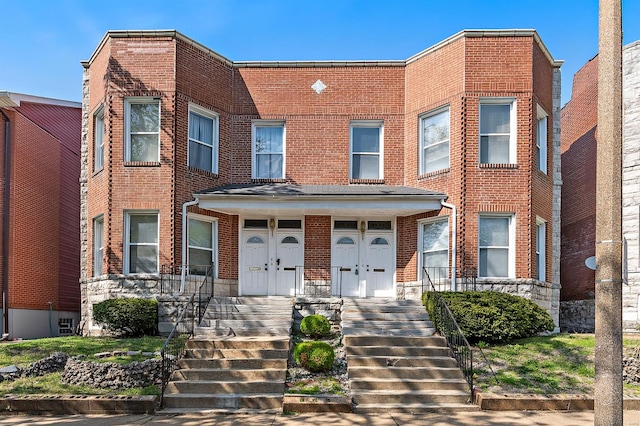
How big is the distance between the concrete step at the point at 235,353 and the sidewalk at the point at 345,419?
1.98 meters

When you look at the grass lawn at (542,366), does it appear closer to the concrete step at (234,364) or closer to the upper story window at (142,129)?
the concrete step at (234,364)

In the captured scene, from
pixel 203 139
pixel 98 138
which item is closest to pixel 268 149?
pixel 203 139

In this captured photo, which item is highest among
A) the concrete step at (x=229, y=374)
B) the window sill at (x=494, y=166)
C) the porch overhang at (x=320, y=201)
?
the window sill at (x=494, y=166)

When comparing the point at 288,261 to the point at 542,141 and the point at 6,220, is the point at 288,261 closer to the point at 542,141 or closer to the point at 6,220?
the point at 542,141

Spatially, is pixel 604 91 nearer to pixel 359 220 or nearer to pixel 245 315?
pixel 245 315

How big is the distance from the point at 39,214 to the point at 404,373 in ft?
52.8

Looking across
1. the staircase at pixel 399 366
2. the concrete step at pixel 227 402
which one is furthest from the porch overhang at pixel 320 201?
the concrete step at pixel 227 402

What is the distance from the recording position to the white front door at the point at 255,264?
16953mm

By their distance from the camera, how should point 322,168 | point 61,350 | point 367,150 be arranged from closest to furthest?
point 61,350 → point 322,168 → point 367,150

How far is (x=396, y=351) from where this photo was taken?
11.9 meters

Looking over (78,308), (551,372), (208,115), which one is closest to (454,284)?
(551,372)

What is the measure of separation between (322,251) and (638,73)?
36.8ft

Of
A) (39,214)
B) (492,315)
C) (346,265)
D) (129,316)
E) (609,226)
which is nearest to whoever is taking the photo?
(609,226)

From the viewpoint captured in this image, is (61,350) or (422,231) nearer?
(61,350)
